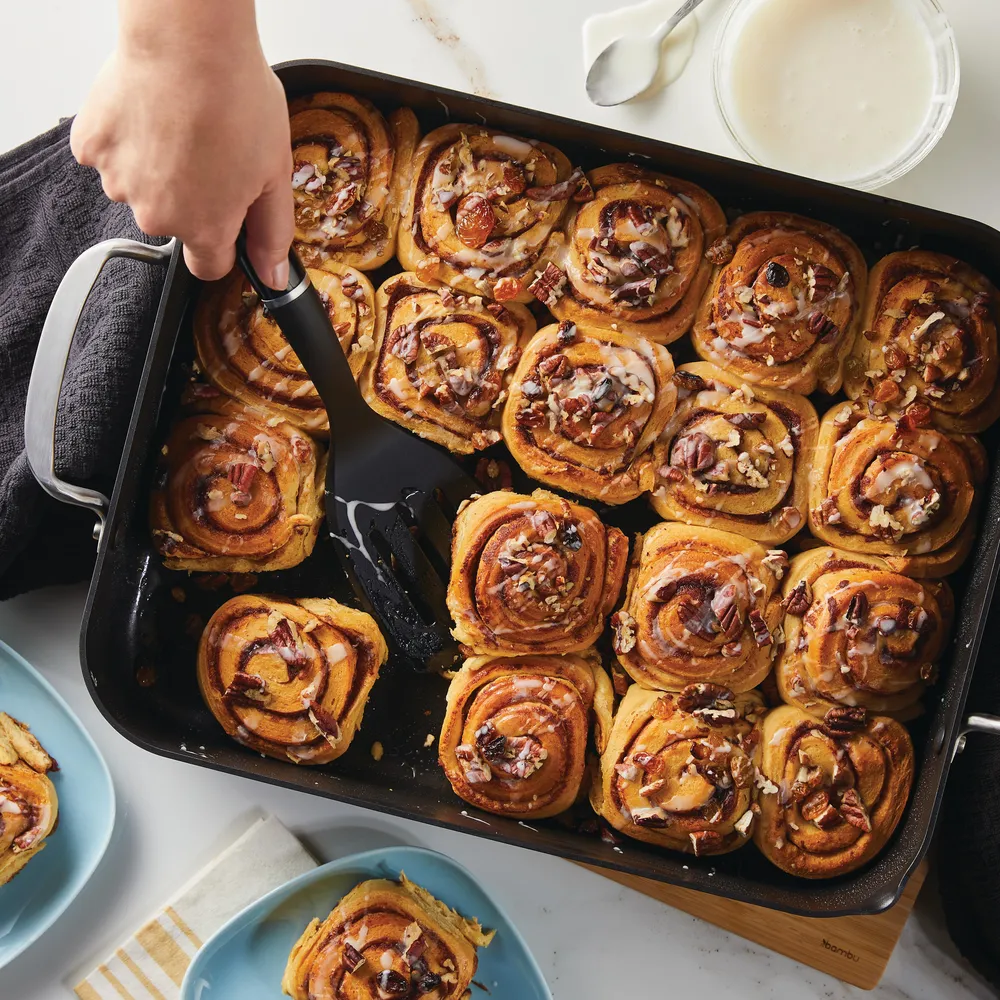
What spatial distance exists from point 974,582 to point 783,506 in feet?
1.62

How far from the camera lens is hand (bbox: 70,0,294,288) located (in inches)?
69.0

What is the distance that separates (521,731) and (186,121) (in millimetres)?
1586

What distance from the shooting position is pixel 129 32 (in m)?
1.76

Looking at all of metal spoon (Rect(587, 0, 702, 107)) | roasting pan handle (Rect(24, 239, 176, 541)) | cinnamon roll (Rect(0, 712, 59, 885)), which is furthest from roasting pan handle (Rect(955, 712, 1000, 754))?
cinnamon roll (Rect(0, 712, 59, 885))

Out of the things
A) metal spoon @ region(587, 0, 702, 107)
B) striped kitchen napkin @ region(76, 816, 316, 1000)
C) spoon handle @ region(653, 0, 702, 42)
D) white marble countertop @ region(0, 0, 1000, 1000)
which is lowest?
striped kitchen napkin @ region(76, 816, 316, 1000)

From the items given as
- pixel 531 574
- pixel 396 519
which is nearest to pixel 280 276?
pixel 396 519

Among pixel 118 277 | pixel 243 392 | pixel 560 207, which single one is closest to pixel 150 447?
pixel 243 392

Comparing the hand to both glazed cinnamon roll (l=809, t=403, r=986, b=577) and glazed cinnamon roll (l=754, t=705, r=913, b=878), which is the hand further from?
glazed cinnamon roll (l=754, t=705, r=913, b=878)

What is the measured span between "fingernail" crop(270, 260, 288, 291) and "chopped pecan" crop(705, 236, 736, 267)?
3.59ft

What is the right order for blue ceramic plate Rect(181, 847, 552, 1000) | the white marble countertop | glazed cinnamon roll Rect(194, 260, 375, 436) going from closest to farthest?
glazed cinnamon roll Rect(194, 260, 375, 436) → blue ceramic plate Rect(181, 847, 552, 1000) → the white marble countertop

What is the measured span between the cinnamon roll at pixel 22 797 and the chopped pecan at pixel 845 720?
6.84ft

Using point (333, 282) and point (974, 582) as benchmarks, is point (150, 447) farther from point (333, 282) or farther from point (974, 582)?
point (974, 582)

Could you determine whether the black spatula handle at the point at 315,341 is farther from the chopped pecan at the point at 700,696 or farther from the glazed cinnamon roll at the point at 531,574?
the chopped pecan at the point at 700,696

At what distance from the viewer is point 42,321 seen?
267 centimetres
